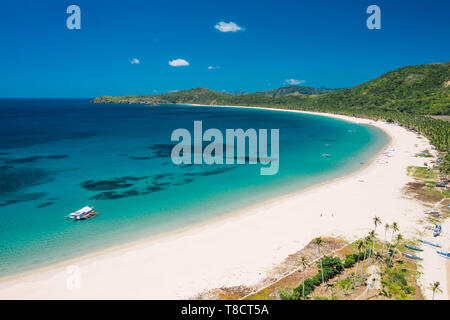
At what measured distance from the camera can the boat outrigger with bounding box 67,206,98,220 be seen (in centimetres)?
3862

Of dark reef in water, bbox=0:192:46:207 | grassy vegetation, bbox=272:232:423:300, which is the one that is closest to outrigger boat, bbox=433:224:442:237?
grassy vegetation, bbox=272:232:423:300

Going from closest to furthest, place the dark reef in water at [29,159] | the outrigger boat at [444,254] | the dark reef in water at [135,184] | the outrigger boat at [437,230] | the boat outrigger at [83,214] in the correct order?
the outrigger boat at [444,254], the outrigger boat at [437,230], the boat outrigger at [83,214], the dark reef in water at [135,184], the dark reef in water at [29,159]

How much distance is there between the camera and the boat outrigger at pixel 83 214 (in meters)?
38.6

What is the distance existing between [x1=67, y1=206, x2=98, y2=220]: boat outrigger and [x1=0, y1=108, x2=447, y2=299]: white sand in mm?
10845

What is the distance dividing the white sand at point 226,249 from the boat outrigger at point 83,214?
35.6 feet

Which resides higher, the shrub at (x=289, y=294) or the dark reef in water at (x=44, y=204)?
the dark reef in water at (x=44, y=204)

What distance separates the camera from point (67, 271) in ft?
89.8

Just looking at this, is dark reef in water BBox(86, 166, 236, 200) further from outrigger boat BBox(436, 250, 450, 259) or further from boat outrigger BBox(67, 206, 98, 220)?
outrigger boat BBox(436, 250, 450, 259)

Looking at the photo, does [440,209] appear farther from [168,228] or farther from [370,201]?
[168,228]

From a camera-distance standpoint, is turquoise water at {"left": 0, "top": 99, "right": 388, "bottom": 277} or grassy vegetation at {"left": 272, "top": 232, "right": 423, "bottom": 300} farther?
turquoise water at {"left": 0, "top": 99, "right": 388, "bottom": 277}

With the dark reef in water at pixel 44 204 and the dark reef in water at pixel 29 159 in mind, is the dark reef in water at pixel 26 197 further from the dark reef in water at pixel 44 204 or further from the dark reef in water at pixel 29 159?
the dark reef in water at pixel 29 159

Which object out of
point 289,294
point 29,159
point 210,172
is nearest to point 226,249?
point 289,294

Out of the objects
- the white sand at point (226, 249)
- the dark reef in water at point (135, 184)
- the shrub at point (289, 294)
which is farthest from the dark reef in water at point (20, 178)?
the shrub at point (289, 294)
